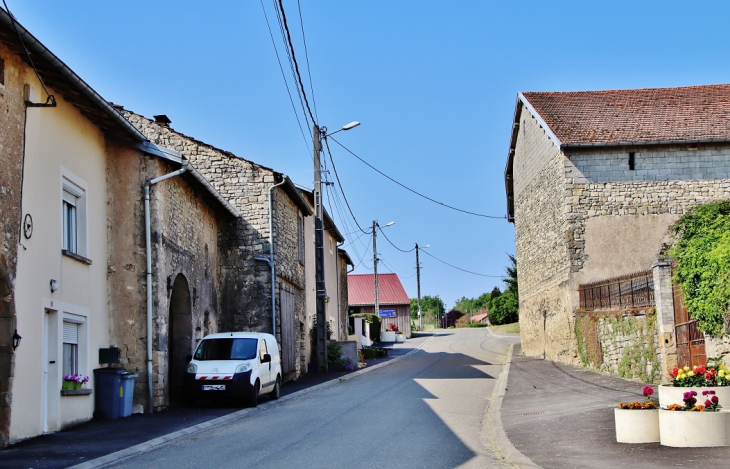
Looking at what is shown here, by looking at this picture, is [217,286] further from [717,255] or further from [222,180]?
[717,255]

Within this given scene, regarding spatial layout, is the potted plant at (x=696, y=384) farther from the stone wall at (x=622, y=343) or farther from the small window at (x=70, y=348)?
the small window at (x=70, y=348)

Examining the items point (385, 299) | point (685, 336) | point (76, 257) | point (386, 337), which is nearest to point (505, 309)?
point (385, 299)

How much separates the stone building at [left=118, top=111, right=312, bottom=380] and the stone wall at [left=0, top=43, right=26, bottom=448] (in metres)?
11.6

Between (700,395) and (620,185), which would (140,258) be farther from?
(620,185)

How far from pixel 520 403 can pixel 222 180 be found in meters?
12.6

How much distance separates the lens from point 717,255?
44.1 ft

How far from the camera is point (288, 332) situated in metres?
25.3

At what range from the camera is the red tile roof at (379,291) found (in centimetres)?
6275

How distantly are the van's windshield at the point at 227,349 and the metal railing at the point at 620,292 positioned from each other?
345 inches

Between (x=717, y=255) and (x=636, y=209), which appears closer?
(x=717, y=255)

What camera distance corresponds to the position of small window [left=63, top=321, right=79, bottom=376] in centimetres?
1397

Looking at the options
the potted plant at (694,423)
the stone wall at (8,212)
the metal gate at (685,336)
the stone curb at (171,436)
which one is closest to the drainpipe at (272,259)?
the stone curb at (171,436)

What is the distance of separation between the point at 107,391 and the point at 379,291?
163 feet

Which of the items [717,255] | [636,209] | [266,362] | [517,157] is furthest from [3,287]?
[517,157]
